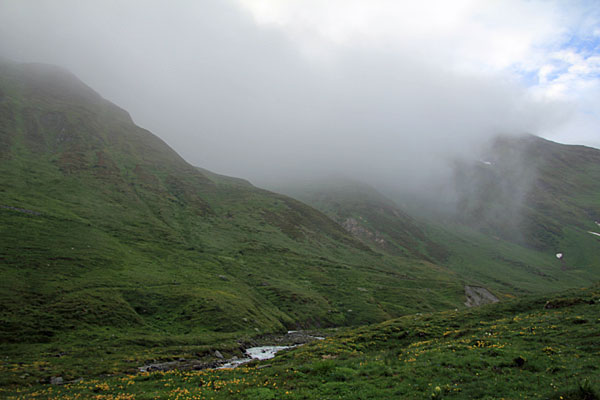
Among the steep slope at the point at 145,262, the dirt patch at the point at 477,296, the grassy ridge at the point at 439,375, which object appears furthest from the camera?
the dirt patch at the point at 477,296

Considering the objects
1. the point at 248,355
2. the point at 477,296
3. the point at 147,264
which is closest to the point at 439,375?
the point at 248,355

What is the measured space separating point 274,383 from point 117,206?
14257 centimetres

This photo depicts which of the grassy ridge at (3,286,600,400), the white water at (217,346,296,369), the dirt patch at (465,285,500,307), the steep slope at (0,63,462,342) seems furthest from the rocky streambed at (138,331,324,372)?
the dirt patch at (465,285,500,307)

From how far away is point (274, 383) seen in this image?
2241 cm

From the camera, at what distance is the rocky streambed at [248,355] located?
125ft

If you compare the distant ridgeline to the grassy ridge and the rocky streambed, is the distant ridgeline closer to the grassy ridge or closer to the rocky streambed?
the rocky streambed

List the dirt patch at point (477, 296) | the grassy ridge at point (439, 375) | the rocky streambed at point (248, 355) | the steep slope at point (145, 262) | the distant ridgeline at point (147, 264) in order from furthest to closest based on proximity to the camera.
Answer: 1. the dirt patch at point (477, 296)
2. the steep slope at point (145, 262)
3. the distant ridgeline at point (147, 264)
4. the rocky streambed at point (248, 355)
5. the grassy ridge at point (439, 375)

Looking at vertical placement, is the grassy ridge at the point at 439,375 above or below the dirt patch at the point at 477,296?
above

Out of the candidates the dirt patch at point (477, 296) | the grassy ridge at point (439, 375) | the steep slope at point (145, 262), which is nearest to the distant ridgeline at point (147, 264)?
the steep slope at point (145, 262)

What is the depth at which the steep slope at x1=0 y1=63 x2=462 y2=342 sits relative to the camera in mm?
58469

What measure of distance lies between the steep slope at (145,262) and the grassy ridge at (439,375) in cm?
2784

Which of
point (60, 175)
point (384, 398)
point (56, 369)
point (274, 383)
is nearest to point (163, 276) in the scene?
point (56, 369)

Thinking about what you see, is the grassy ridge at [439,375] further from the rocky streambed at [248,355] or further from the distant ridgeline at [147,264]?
the distant ridgeline at [147,264]

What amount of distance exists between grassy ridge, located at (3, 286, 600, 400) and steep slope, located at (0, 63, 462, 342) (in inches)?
1096
